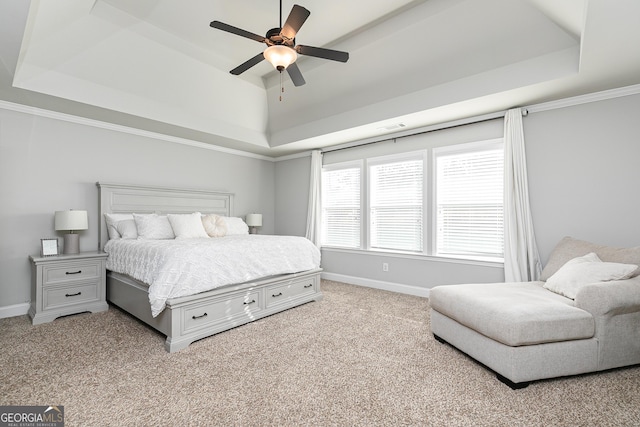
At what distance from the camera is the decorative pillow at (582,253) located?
2.47m

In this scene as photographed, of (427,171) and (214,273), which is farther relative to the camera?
(427,171)

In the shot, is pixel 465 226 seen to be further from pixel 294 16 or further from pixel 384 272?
pixel 294 16

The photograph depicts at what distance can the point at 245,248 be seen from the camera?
3.27 m

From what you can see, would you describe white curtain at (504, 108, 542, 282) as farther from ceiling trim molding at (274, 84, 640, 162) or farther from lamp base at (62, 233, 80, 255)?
lamp base at (62, 233, 80, 255)

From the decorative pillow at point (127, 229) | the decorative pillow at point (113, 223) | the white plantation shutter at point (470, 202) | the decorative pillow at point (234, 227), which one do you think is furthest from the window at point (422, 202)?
the decorative pillow at point (113, 223)

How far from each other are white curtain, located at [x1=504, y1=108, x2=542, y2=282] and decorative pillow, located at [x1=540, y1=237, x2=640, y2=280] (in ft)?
1.34

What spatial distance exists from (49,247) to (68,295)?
60 cm

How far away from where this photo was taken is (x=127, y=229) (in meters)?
3.83

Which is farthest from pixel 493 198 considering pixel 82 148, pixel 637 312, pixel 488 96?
pixel 82 148

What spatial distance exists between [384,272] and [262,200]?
2.93 metres

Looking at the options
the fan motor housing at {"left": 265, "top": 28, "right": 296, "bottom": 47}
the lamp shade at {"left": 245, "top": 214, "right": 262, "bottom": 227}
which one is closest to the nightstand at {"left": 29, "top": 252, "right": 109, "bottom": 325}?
the lamp shade at {"left": 245, "top": 214, "right": 262, "bottom": 227}

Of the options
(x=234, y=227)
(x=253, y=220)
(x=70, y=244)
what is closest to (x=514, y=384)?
(x=234, y=227)

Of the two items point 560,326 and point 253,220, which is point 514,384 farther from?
point 253,220

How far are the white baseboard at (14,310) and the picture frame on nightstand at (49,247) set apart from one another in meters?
0.69
